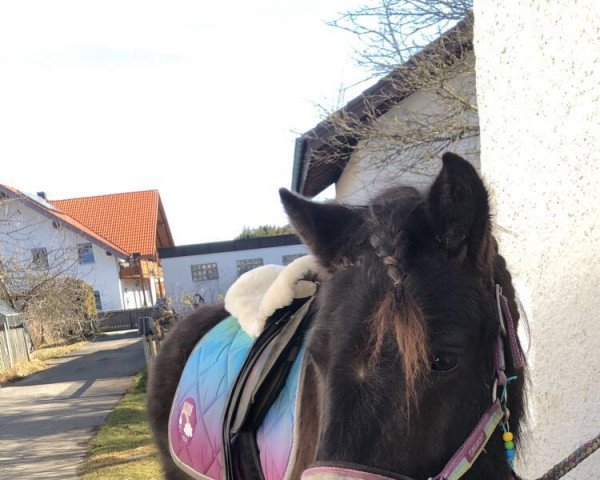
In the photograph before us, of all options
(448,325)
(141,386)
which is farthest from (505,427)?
(141,386)

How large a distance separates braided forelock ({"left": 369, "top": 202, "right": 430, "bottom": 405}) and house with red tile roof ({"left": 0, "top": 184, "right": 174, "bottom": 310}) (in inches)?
1171

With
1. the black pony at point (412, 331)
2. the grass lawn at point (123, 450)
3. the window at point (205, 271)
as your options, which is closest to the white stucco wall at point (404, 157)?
the black pony at point (412, 331)

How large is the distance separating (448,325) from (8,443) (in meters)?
7.73

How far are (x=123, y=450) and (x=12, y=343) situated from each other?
34.8ft

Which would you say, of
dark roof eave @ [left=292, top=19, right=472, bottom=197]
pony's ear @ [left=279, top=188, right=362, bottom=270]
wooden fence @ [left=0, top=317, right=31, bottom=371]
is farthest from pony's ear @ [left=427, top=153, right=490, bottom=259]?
wooden fence @ [left=0, top=317, right=31, bottom=371]

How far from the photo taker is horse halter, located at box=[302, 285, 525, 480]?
125cm

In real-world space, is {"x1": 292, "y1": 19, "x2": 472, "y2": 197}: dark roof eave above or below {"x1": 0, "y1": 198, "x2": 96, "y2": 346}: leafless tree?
above

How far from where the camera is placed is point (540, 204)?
2746 mm

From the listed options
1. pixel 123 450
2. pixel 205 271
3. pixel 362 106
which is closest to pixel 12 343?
pixel 123 450

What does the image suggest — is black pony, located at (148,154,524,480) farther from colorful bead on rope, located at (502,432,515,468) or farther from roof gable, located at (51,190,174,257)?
roof gable, located at (51,190,174,257)

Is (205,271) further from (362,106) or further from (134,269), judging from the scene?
(362,106)

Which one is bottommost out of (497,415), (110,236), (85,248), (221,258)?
(497,415)

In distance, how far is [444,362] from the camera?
1381 mm

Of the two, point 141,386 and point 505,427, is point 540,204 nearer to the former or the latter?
point 505,427
